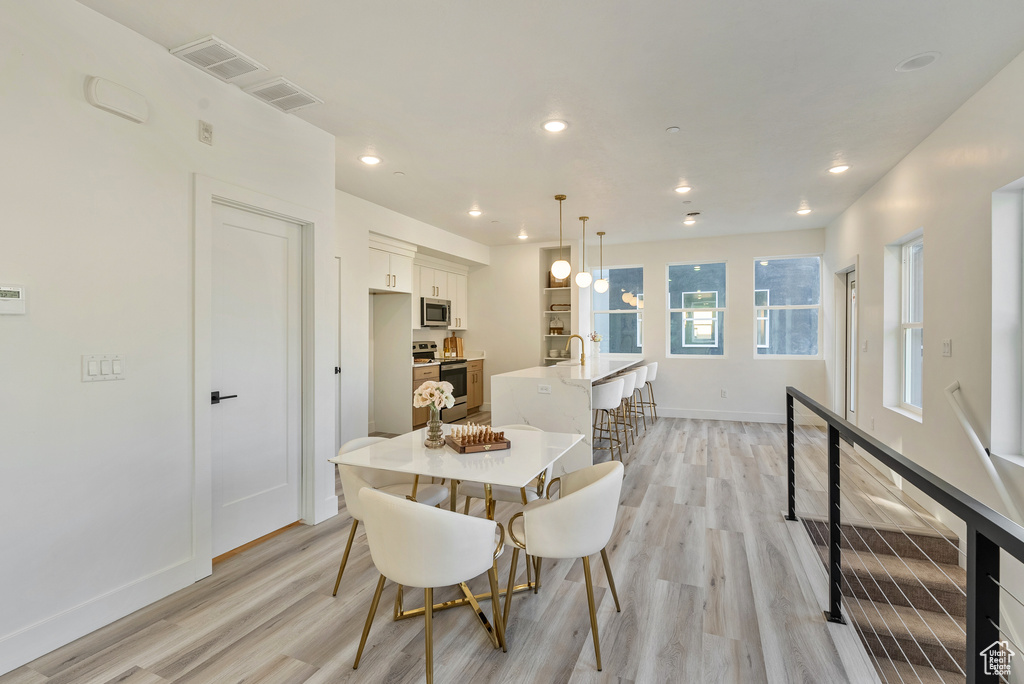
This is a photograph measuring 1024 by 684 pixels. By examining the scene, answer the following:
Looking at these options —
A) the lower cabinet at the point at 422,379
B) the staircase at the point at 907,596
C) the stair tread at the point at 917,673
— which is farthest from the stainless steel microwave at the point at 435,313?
the stair tread at the point at 917,673

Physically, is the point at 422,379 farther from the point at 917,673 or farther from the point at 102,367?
the point at 917,673

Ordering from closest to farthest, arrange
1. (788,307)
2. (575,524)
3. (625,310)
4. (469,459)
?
(575,524) → (469,459) → (788,307) → (625,310)

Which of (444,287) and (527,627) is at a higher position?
(444,287)

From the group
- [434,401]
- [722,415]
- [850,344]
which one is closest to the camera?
[434,401]

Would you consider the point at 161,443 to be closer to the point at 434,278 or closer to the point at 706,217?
the point at 434,278

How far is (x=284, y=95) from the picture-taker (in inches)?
107

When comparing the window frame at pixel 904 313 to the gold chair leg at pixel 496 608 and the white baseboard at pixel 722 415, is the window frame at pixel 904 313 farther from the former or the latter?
the gold chair leg at pixel 496 608

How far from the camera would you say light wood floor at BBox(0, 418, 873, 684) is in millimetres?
1816

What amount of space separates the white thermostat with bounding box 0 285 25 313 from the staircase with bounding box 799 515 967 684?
3.68 metres

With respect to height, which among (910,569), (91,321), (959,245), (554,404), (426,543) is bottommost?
(910,569)

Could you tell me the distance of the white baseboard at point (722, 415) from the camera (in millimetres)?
6664

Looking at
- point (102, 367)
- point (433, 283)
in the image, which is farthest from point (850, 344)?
point (102, 367)

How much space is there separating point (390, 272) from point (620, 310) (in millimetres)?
3724

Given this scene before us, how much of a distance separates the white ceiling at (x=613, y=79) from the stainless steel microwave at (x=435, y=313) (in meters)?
2.29
